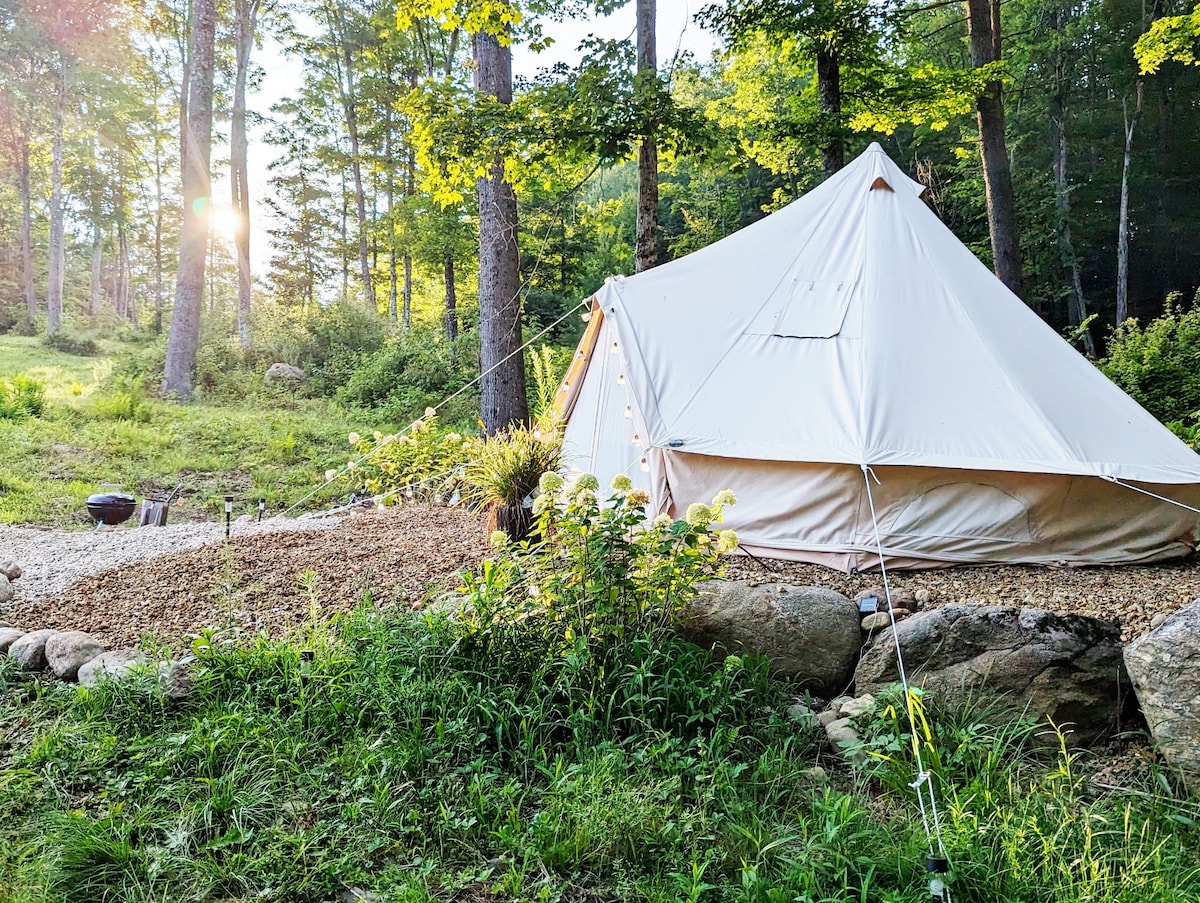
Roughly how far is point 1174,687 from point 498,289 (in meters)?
5.10

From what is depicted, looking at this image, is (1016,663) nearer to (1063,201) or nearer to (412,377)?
(412,377)

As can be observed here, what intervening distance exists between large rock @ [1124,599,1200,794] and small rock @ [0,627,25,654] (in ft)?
13.0

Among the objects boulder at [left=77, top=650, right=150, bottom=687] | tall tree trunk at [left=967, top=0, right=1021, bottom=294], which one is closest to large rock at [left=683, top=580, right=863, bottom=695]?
boulder at [left=77, top=650, right=150, bottom=687]

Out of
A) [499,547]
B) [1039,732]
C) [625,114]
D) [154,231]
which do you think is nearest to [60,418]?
[625,114]

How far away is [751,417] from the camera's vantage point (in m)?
3.69

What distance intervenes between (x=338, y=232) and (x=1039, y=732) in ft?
67.0

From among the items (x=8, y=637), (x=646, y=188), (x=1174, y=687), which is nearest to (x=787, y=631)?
(x=1174, y=687)

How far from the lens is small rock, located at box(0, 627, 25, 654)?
2697mm

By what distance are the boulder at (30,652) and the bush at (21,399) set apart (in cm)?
669

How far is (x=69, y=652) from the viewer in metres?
2.54

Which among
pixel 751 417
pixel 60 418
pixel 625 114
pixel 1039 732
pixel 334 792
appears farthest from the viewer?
pixel 60 418

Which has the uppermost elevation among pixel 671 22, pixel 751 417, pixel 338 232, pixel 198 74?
pixel 338 232

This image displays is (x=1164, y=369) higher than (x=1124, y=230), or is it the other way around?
(x=1124, y=230)

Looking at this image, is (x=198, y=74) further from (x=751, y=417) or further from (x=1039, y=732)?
(x=1039, y=732)
